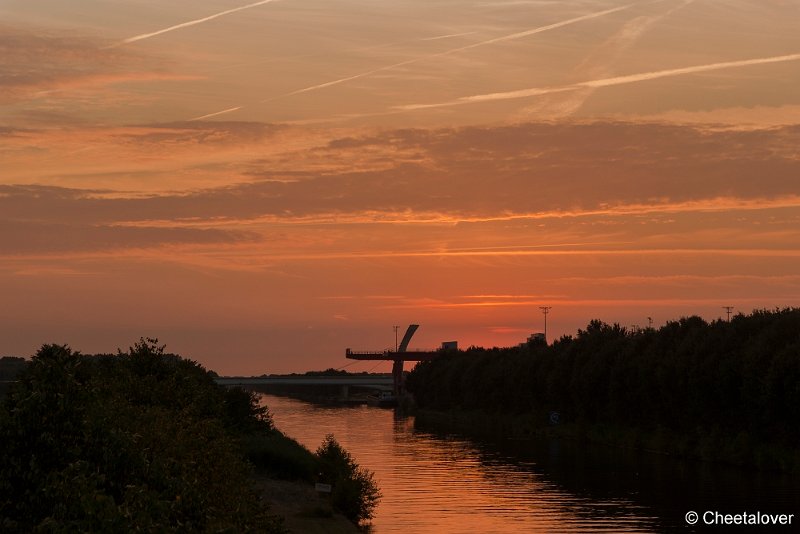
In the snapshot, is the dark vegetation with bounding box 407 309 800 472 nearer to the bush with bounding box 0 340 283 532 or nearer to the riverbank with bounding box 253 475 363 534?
the riverbank with bounding box 253 475 363 534

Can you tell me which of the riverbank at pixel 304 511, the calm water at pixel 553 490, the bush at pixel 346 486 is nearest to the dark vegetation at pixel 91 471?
the riverbank at pixel 304 511

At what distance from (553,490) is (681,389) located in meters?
27.3

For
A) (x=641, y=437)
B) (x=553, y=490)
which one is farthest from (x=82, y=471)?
(x=641, y=437)

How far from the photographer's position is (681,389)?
108 m

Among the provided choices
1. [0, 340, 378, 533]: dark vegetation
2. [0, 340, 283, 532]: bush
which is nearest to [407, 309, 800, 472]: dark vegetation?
[0, 340, 378, 533]: dark vegetation

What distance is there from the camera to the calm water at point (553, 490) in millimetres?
67812

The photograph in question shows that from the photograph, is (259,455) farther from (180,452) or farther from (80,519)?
(80,519)

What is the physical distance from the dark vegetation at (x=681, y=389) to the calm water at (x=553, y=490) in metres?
3.52

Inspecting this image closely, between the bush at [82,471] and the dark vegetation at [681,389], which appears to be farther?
the dark vegetation at [681,389]

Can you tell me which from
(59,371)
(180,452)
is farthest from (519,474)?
(59,371)

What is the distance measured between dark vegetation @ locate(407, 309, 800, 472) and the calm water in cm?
352

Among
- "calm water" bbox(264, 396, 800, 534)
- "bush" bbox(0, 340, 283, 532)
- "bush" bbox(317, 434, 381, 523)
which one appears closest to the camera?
"bush" bbox(0, 340, 283, 532)

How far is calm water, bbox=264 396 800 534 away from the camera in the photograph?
67812 millimetres

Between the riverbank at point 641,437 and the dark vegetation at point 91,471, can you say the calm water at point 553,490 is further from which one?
the dark vegetation at point 91,471
